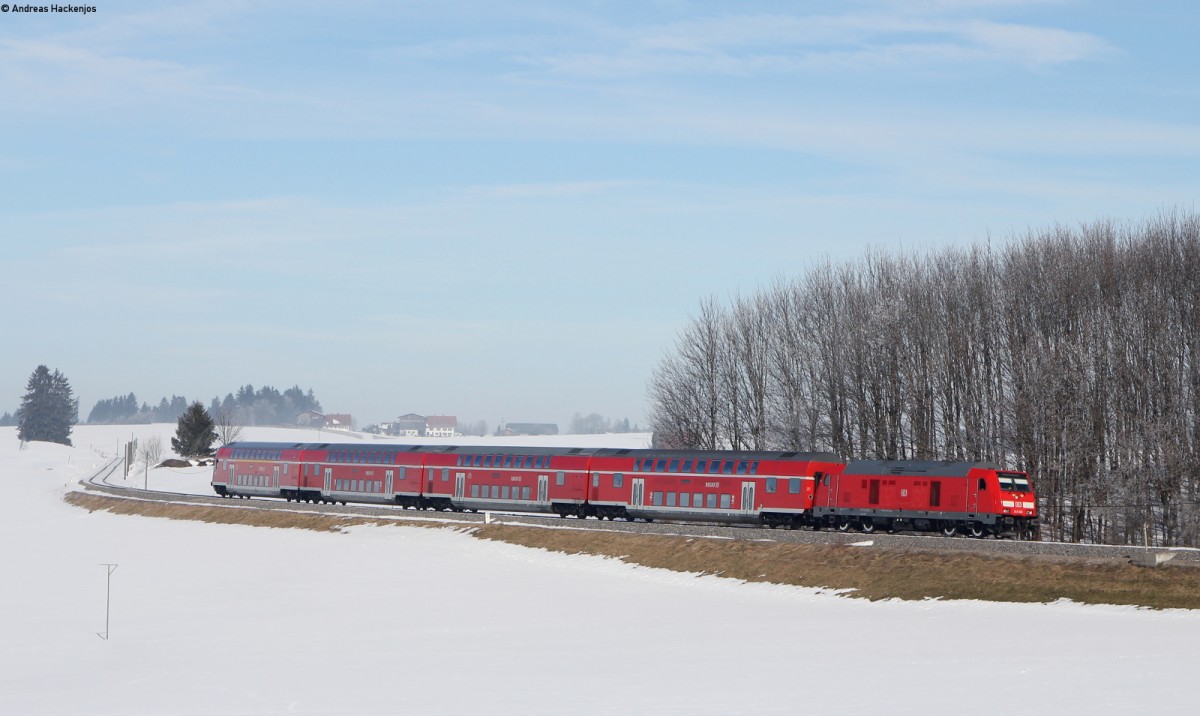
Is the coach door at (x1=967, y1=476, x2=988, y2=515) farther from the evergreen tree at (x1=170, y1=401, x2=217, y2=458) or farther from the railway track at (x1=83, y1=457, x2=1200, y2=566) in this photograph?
the evergreen tree at (x1=170, y1=401, x2=217, y2=458)

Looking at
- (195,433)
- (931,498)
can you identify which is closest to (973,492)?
(931,498)

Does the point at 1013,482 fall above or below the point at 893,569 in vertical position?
above

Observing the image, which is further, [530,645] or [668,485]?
[668,485]

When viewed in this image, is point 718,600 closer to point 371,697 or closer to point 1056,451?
point 371,697

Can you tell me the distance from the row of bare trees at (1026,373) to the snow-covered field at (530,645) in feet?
69.4

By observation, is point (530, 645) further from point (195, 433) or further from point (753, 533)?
point (195, 433)

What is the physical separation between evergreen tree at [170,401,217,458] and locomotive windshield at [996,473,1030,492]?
113m

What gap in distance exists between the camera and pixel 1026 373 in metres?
65.1

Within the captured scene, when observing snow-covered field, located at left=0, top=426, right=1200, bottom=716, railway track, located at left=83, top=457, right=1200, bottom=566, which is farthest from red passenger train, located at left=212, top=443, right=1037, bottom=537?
snow-covered field, located at left=0, top=426, right=1200, bottom=716

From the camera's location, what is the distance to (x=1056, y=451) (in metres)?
64.1

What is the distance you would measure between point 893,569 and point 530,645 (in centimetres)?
1432

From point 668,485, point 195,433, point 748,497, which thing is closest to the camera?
point 748,497

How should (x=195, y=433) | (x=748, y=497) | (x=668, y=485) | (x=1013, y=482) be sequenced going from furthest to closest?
(x=195, y=433) → (x=668, y=485) → (x=748, y=497) → (x=1013, y=482)

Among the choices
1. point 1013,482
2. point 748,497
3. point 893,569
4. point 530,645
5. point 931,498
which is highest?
point 1013,482
